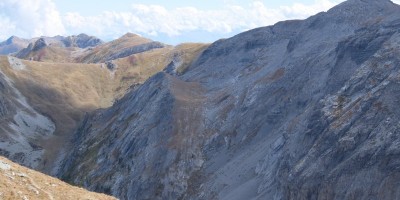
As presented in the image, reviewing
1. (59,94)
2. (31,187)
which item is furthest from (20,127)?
(31,187)

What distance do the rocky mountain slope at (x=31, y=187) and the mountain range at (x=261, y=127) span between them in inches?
1102

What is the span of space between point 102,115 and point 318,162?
92275 mm

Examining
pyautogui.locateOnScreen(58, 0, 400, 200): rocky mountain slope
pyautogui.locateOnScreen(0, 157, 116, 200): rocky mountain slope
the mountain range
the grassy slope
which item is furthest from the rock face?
pyautogui.locateOnScreen(0, 157, 116, 200): rocky mountain slope

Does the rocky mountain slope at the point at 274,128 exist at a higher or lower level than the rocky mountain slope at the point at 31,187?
lower

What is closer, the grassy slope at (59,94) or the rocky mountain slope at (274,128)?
the rocky mountain slope at (274,128)

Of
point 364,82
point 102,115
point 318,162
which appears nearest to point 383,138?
point 318,162

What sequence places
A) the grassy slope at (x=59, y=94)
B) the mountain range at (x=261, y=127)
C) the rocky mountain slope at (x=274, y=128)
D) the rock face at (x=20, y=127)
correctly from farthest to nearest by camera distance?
the grassy slope at (x=59, y=94) → the rock face at (x=20, y=127) → the mountain range at (x=261, y=127) → the rocky mountain slope at (x=274, y=128)

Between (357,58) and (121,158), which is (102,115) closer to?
(121,158)

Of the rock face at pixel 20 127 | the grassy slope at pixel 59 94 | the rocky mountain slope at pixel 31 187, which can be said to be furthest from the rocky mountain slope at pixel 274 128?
the grassy slope at pixel 59 94

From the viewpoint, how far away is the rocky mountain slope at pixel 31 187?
92.0ft

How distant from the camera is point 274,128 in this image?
76.4 meters

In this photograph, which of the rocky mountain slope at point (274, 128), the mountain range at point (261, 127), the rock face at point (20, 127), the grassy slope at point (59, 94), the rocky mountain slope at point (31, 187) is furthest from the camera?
the grassy slope at point (59, 94)

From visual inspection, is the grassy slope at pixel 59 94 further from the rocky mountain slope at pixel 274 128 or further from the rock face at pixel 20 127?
the rocky mountain slope at pixel 274 128

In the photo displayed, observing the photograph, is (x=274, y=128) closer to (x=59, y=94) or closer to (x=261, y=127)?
(x=261, y=127)
